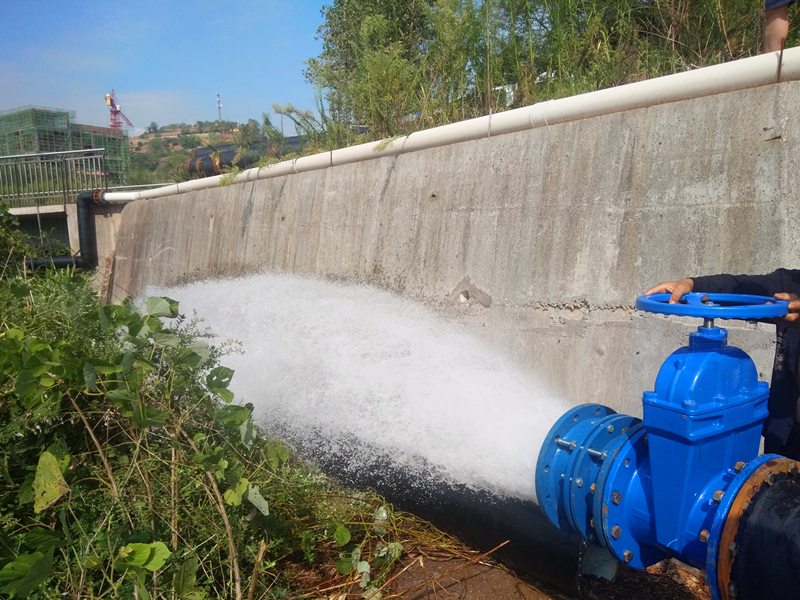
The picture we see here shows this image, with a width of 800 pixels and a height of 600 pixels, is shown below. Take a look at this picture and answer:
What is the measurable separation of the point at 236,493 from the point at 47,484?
27.5 inches

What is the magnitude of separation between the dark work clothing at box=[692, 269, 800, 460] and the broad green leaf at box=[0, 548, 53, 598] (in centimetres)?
259

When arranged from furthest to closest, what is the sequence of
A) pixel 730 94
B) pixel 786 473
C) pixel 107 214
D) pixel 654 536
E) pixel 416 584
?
pixel 107 214, pixel 730 94, pixel 416 584, pixel 654 536, pixel 786 473

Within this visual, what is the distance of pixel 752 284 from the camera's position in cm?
236

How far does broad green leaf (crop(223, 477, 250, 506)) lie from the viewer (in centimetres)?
225

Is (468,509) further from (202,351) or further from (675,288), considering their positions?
(202,351)

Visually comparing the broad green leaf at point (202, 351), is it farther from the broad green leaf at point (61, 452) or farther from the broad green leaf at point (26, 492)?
the broad green leaf at point (26, 492)

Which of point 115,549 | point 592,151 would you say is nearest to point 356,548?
point 115,549

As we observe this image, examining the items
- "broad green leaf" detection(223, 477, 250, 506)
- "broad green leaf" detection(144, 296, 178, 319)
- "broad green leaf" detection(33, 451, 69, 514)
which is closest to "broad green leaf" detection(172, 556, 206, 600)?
"broad green leaf" detection(223, 477, 250, 506)

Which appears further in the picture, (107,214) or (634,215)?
(107,214)

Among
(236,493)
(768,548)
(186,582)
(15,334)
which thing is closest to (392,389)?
(236,493)

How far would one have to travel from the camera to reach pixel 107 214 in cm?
1389

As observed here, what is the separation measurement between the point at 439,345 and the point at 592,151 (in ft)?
5.92

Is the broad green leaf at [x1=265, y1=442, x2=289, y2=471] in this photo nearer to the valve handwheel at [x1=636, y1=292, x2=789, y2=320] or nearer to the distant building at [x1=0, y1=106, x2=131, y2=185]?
the valve handwheel at [x1=636, y1=292, x2=789, y2=320]

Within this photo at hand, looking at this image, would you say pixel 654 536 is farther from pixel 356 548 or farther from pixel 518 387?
pixel 518 387
